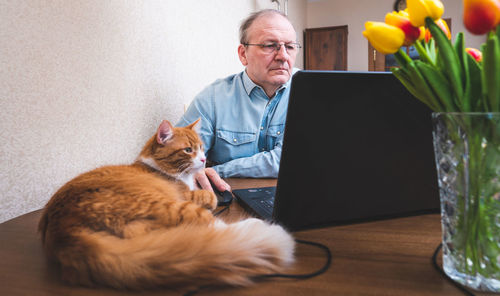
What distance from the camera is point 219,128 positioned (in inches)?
58.4

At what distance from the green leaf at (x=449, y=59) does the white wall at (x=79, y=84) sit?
810 mm

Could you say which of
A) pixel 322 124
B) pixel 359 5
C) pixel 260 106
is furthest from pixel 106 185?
pixel 359 5

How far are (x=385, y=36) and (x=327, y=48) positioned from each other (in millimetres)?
4464

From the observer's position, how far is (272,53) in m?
1.50

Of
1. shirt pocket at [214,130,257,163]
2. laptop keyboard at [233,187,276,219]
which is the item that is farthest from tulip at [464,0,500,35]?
shirt pocket at [214,130,257,163]

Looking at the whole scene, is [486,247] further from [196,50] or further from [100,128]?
[196,50]

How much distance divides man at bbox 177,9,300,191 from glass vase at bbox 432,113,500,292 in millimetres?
1079

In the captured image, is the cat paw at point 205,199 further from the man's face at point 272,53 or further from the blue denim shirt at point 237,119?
the man's face at point 272,53

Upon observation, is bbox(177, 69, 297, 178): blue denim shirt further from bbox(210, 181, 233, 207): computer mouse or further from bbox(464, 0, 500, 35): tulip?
bbox(464, 0, 500, 35): tulip

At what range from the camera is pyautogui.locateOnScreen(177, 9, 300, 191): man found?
1484 mm

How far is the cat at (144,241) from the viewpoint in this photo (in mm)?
369

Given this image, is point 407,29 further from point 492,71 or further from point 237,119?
point 237,119

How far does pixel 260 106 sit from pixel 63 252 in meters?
1.25

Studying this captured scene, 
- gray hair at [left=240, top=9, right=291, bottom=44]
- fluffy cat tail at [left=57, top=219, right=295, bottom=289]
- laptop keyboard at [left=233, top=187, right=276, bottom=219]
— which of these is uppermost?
gray hair at [left=240, top=9, right=291, bottom=44]
